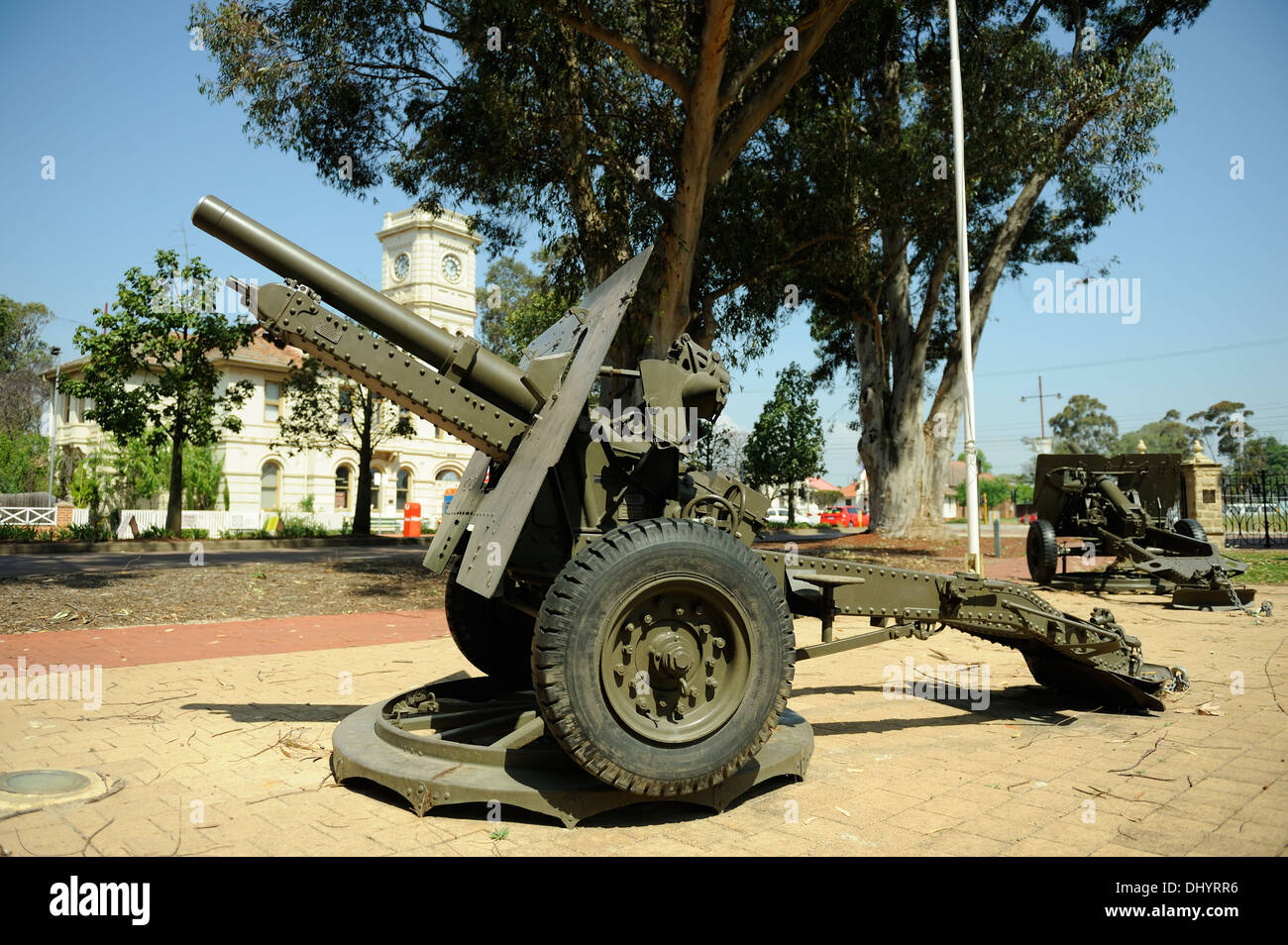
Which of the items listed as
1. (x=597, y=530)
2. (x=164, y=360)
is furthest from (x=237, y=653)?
(x=164, y=360)

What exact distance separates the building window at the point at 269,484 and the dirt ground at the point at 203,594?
30275 millimetres

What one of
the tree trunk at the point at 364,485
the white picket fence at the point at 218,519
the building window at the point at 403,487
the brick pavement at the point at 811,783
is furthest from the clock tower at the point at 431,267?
the brick pavement at the point at 811,783

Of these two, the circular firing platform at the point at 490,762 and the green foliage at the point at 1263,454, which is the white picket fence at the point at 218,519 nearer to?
the circular firing platform at the point at 490,762

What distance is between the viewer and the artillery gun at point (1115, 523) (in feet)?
42.1

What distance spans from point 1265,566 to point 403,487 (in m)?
Result: 41.1

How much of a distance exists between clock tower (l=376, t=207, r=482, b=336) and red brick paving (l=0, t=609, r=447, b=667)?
39.2 metres

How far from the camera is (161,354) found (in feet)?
77.7

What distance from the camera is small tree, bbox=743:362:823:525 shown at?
4181 centimetres

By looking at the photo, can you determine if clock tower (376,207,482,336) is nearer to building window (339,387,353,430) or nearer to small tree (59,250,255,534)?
building window (339,387,353,430)

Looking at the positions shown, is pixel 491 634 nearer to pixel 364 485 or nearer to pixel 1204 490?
pixel 1204 490

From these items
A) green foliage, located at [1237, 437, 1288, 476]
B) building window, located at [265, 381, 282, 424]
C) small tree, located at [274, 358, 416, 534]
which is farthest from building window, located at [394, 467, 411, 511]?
green foliage, located at [1237, 437, 1288, 476]

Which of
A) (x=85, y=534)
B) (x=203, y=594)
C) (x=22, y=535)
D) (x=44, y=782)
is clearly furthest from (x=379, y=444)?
(x=44, y=782)
